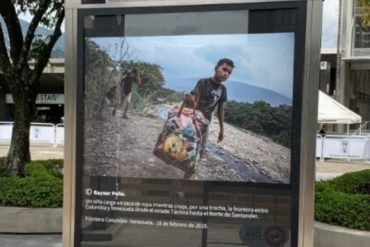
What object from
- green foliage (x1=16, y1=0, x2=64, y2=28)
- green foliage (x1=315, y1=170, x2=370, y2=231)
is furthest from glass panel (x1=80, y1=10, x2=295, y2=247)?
green foliage (x1=16, y1=0, x2=64, y2=28)

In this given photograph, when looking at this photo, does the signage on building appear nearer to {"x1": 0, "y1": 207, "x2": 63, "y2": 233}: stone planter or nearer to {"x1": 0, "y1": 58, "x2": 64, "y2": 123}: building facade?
{"x1": 0, "y1": 58, "x2": 64, "y2": 123}: building facade

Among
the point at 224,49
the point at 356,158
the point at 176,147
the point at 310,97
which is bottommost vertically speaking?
the point at 356,158

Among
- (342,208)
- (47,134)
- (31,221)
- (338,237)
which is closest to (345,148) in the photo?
(47,134)

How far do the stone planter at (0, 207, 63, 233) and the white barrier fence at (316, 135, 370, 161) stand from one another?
15.2m

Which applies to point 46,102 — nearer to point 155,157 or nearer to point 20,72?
point 20,72

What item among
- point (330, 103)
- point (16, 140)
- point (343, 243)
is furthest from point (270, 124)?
point (330, 103)

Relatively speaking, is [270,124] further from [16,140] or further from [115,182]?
[16,140]

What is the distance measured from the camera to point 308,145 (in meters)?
3.65

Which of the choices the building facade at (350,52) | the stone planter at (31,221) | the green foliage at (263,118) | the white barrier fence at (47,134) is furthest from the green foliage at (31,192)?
the building facade at (350,52)

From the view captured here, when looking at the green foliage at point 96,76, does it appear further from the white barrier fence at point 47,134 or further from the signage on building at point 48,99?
the signage on building at point 48,99

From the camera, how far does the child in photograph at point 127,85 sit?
12.9 ft

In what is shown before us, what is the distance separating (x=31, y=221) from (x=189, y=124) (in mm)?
4025

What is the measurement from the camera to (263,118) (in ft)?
12.3

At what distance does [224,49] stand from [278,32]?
36 cm
